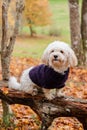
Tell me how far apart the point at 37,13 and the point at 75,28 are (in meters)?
27.5

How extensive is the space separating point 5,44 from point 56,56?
Result: 137 centimetres

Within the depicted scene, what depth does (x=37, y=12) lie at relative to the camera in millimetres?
41250

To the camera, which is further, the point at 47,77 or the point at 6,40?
the point at 6,40

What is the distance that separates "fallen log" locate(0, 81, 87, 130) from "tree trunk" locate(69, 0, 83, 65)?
7.31 meters

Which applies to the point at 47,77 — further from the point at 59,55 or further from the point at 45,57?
the point at 59,55

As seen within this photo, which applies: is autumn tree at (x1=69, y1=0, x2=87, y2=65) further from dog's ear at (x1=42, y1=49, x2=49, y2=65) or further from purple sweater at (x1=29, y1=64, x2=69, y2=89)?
dog's ear at (x1=42, y1=49, x2=49, y2=65)

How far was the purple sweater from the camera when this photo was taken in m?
6.67

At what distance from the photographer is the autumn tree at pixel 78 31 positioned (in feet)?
45.9

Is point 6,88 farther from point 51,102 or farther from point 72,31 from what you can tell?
point 72,31

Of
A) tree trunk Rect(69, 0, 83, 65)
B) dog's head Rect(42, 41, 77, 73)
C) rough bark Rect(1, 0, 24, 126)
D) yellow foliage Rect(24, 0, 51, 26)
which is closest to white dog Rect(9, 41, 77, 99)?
dog's head Rect(42, 41, 77, 73)

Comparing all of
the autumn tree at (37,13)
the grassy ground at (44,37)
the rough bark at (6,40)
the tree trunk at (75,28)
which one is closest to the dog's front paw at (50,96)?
the rough bark at (6,40)

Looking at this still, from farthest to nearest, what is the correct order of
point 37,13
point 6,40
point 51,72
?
point 37,13, point 6,40, point 51,72

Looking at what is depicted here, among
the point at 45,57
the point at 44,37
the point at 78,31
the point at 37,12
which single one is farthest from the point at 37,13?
the point at 45,57

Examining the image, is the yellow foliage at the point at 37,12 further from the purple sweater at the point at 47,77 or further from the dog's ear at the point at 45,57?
the dog's ear at the point at 45,57
